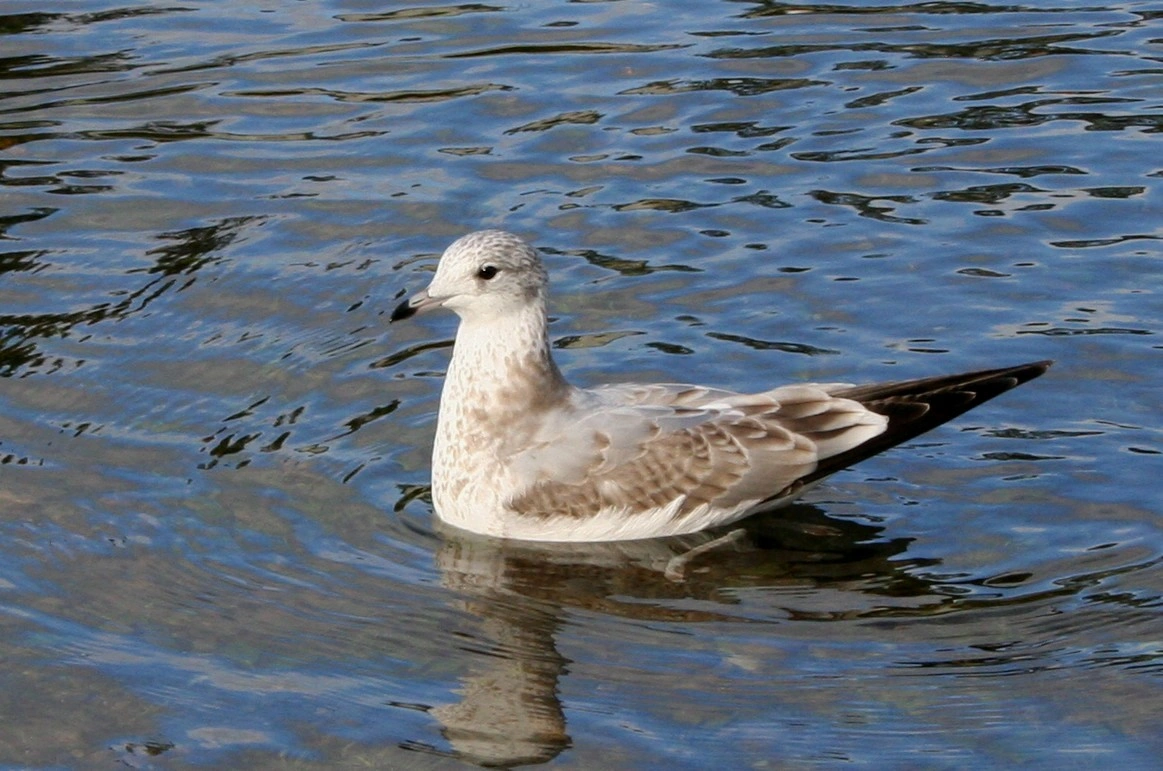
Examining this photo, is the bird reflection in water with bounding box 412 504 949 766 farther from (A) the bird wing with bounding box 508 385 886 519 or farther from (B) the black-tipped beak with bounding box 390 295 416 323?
(B) the black-tipped beak with bounding box 390 295 416 323

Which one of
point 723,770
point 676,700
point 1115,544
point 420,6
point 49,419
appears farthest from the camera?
point 420,6

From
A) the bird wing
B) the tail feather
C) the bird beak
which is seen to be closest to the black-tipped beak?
the bird beak

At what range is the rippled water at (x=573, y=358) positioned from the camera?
763cm

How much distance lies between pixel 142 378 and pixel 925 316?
4.14 meters

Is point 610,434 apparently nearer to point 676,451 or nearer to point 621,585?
point 676,451

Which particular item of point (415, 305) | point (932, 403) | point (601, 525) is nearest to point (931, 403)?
point (932, 403)

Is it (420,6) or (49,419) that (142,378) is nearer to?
(49,419)

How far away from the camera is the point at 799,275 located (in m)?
11.4

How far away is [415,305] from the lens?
9258mm

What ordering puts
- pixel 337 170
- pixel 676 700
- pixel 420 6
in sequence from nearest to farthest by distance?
pixel 676 700, pixel 337 170, pixel 420 6

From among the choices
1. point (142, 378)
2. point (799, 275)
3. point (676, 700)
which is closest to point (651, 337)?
point (799, 275)

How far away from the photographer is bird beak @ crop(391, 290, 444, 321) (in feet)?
30.3

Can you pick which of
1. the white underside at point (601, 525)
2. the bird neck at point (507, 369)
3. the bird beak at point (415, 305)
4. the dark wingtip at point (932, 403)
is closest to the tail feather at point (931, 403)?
the dark wingtip at point (932, 403)

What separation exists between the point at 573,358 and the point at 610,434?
5.17 ft
